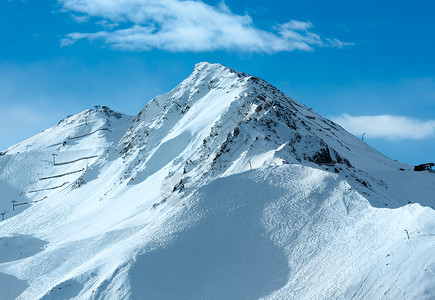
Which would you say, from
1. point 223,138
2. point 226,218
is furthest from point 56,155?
point 226,218

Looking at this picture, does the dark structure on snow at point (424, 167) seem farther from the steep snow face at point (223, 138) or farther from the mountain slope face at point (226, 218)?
the mountain slope face at point (226, 218)

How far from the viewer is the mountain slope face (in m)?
25.2

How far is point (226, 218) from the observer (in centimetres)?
3167

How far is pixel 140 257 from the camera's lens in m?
28.8

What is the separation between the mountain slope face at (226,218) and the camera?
25.2 m

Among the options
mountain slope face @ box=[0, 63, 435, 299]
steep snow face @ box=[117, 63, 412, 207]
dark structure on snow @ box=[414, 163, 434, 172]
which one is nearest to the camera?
mountain slope face @ box=[0, 63, 435, 299]

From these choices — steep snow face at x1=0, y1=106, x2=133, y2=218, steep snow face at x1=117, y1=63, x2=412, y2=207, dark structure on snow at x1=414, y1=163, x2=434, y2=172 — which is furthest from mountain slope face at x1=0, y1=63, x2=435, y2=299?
steep snow face at x1=0, y1=106, x2=133, y2=218

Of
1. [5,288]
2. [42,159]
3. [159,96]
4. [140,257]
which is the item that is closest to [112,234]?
[5,288]

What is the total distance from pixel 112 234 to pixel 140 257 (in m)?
11.5

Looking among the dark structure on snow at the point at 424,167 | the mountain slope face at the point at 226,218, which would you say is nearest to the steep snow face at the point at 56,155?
the mountain slope face at the point at 226,218

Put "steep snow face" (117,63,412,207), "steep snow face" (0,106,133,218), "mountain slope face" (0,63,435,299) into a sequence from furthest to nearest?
"steep snow face" (0,106,133,218), "steep snow face" (117,63,412,207), "mountain slope face" (0,63,435,299)

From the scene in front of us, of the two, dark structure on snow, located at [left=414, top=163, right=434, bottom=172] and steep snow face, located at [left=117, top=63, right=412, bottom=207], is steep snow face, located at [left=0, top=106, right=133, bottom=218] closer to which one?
steep snow face, located at [left=117, top=63, right=412, bottom=207]

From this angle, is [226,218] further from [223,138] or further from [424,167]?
[424,167]

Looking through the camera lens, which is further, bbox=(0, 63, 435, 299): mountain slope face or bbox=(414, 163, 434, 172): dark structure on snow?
bbox=(414, 163, 434, 172): dark structure on snow
